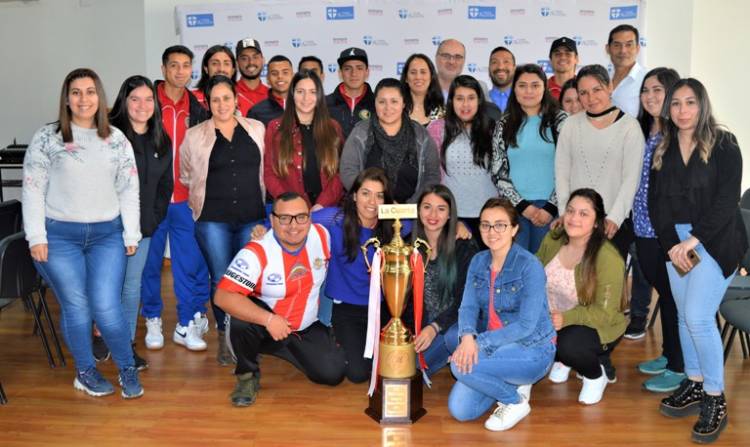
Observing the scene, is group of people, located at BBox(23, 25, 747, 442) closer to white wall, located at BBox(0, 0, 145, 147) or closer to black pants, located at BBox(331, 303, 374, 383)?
black pants, located at BBox(331, 303, 374, 383)

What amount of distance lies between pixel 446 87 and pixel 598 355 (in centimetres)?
199

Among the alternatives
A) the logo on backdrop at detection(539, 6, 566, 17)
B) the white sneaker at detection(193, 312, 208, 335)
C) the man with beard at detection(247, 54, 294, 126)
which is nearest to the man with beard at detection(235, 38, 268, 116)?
the man with beard at detection(247, 54, 294, 126)

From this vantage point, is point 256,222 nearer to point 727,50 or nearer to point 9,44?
point 727,50

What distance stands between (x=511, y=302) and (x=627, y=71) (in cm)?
212

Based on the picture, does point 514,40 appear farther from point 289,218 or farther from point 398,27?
point 289,218

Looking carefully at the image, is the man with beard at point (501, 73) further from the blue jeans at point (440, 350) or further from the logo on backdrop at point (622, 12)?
the blue jeans at point (440, 350)

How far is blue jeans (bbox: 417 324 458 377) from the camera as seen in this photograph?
3266 mm

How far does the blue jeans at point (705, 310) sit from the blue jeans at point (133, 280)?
2541 mm

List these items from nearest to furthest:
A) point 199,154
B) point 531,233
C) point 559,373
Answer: point 559,373
point 199,154
point 531,233

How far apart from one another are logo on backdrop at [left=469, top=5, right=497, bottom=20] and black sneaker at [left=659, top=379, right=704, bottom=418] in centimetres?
353

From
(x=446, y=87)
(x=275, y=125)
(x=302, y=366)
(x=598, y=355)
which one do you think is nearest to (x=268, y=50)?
(x=446, y=87)

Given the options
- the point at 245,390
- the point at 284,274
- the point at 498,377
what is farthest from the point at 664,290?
the point at 245,390

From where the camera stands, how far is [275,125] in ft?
12.0

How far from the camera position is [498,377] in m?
2.95
